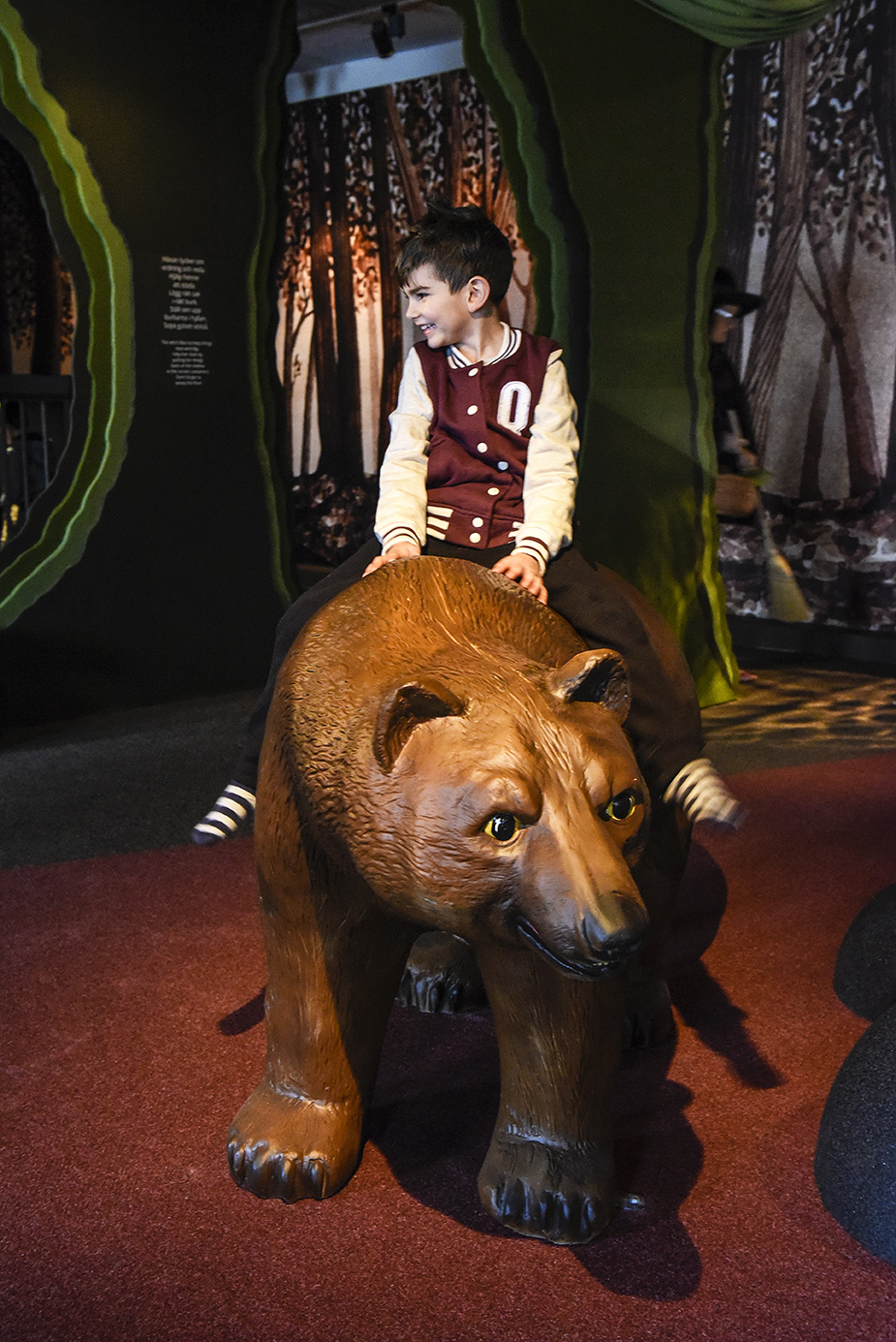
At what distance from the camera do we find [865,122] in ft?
20.6

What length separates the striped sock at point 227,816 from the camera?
1.85m

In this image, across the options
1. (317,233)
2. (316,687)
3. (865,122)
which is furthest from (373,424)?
(316,687)

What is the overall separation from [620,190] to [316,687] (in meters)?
3.84

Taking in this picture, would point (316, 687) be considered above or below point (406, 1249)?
above

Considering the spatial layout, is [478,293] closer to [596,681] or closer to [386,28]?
[596,681]

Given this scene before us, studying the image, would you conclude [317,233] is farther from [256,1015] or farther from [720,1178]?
[720,1178]

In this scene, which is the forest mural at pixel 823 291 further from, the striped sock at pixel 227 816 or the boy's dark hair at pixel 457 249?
the striped sock at pixel 227 816

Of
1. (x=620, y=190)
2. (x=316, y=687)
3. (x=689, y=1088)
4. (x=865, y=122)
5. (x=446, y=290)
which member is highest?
(x=865, y=122)

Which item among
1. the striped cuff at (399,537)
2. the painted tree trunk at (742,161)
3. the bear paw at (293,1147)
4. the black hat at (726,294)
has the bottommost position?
the bear paw at (293,1147)

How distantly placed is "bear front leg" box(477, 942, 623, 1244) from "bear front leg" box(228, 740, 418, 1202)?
21 cm

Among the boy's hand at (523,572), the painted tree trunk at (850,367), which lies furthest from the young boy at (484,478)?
the painted tree trunk at (850,367)

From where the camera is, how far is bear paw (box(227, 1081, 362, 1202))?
67.7 inches

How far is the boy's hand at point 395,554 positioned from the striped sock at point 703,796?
559mm

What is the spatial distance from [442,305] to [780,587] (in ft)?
17.5
